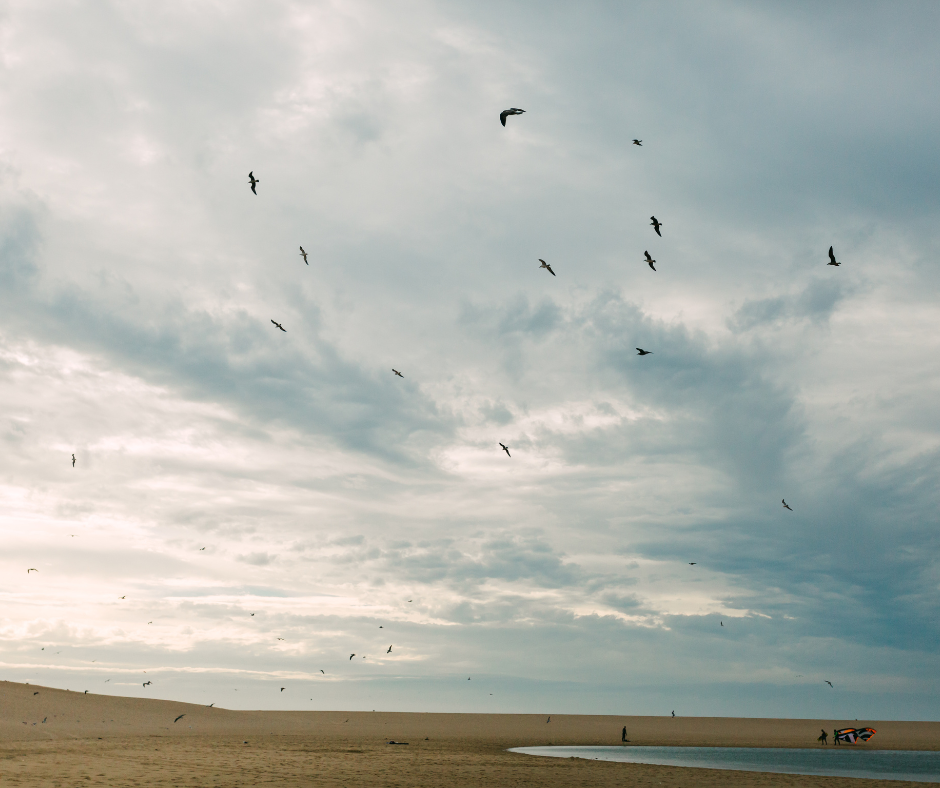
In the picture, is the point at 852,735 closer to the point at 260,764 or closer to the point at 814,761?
the point at 814,761

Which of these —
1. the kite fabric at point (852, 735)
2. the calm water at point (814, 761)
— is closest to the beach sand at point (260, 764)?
the calm water at point (814, 761)

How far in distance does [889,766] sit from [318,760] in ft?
148

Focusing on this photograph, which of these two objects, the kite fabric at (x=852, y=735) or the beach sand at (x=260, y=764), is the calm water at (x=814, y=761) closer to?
the beach sand at (x=260, y=764)

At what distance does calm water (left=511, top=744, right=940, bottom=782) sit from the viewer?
5012 centimetres

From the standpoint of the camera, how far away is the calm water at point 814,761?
5012 centimetres

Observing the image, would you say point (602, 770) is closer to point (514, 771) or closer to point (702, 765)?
point (514, 771)

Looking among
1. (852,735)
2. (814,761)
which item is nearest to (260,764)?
(814,761)

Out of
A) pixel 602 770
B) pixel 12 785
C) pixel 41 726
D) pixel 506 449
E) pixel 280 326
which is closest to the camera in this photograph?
pixel 12 785

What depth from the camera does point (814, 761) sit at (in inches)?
2381

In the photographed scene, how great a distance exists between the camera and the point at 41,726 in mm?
68125

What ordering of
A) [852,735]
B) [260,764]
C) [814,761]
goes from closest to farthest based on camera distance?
[260,764] → [814,761] → [852,735]

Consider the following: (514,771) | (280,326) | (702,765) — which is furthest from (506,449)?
(702,765)

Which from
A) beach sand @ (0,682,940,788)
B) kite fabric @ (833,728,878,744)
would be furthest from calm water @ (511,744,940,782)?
kite fabric @ (833,728,878,744)

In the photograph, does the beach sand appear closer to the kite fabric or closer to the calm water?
the calm water
